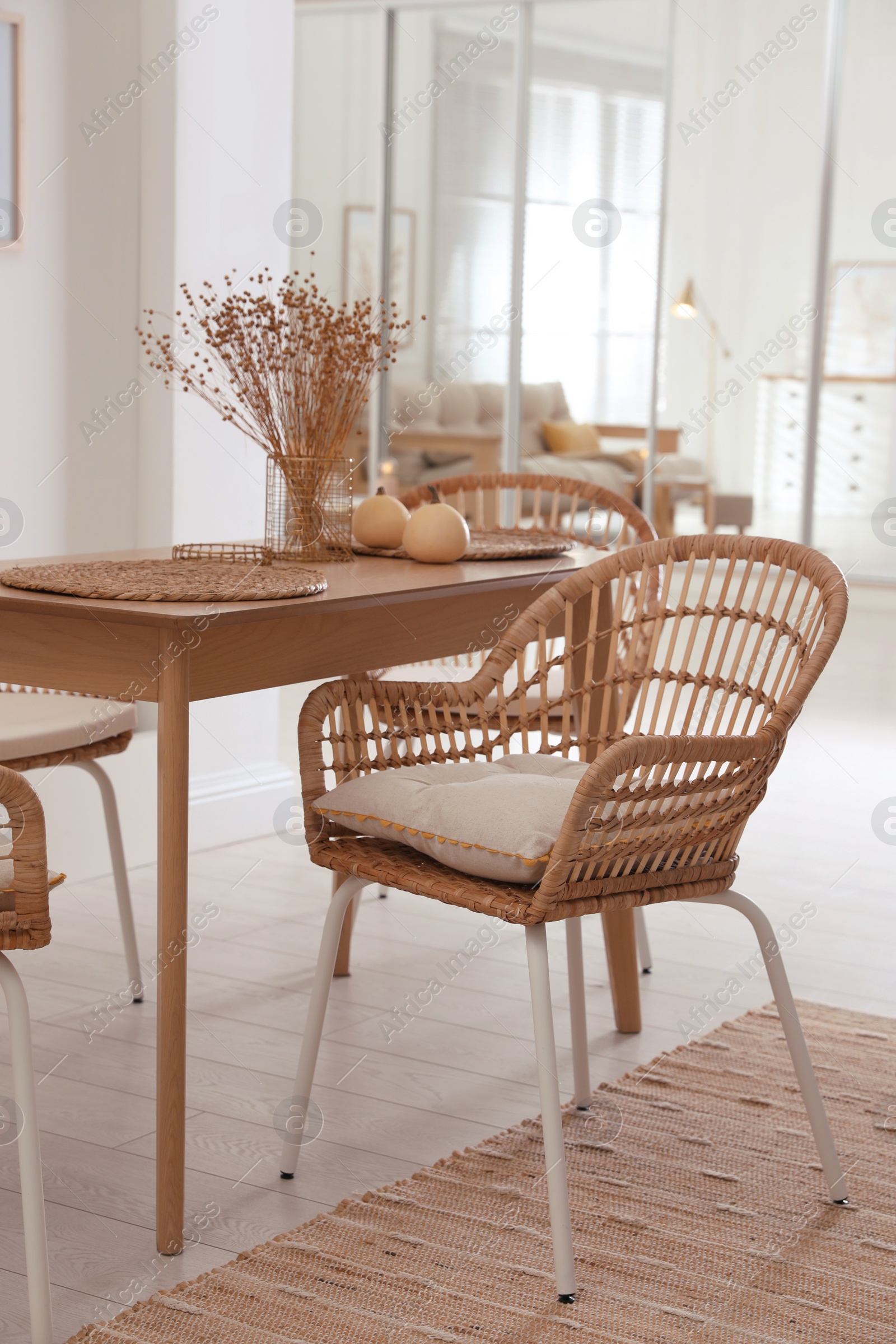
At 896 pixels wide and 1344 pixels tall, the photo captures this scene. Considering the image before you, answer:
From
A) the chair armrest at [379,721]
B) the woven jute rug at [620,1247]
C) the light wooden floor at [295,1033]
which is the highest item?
the chair armrest at [379,721]

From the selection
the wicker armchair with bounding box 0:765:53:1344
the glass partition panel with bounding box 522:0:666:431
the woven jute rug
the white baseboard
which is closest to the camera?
the wicker armchair with bounding box 0:765:53:1344

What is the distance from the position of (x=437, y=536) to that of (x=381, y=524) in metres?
0.15

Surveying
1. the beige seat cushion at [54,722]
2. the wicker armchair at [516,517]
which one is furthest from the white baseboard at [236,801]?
the beige seat cushion at [54,722]

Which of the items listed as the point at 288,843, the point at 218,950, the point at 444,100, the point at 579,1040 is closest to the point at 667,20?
the point at 444,100

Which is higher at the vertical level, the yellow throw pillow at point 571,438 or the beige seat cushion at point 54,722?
the yellow throw pillow at point 571,438

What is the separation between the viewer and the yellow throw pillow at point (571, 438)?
7125 millimetres

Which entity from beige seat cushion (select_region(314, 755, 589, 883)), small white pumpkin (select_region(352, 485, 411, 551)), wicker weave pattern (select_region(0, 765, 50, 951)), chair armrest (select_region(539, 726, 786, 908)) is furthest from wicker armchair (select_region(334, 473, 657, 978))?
wicker weave pattern (select_region(0, 765, 50, 951))

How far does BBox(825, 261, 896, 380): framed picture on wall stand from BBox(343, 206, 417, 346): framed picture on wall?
6.35 ft

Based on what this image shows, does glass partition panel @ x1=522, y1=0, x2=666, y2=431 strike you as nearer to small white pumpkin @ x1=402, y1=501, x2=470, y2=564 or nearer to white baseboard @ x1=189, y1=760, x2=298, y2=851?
white baseboard @ x1=189, y1=760, x2=298, y2=851

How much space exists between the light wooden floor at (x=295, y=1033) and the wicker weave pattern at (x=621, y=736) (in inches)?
16.5

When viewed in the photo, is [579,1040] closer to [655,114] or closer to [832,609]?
[832,609]

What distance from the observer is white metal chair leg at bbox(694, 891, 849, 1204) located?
1785mm

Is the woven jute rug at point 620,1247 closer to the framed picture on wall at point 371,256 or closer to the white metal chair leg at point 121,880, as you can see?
the white metal chair leg at point 121,880

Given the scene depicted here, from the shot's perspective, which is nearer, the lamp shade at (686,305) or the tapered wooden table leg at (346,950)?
the tapered wooden table leg at (346,950)
